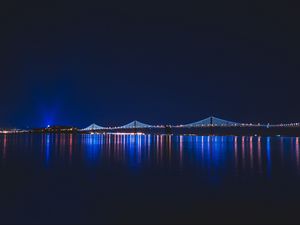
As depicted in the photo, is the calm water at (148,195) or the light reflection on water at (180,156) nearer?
the calm water at (148,195)

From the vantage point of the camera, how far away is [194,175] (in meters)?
11.4

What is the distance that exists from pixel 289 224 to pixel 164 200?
2.72m

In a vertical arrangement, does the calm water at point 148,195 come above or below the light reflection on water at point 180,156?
below

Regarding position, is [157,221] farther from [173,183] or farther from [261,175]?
[261,175]

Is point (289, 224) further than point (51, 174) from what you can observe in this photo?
No

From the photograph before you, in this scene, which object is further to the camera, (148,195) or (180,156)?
(180,156)

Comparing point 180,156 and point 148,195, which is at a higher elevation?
point 180,156

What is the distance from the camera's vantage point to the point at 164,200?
781cm

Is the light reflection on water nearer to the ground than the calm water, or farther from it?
farther from it

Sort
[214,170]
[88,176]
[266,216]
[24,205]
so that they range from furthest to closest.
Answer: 1. [214,170]
2. [88,176]
3. [24,205]
4. [266,216]

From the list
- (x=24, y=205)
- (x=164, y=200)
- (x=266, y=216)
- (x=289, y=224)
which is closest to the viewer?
(x=289, y=224)

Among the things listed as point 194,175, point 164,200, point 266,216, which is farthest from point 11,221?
point 194,175

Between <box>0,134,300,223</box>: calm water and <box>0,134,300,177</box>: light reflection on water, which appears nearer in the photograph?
<box>0,134,300,223</box>: calm water

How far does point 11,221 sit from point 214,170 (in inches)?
320
